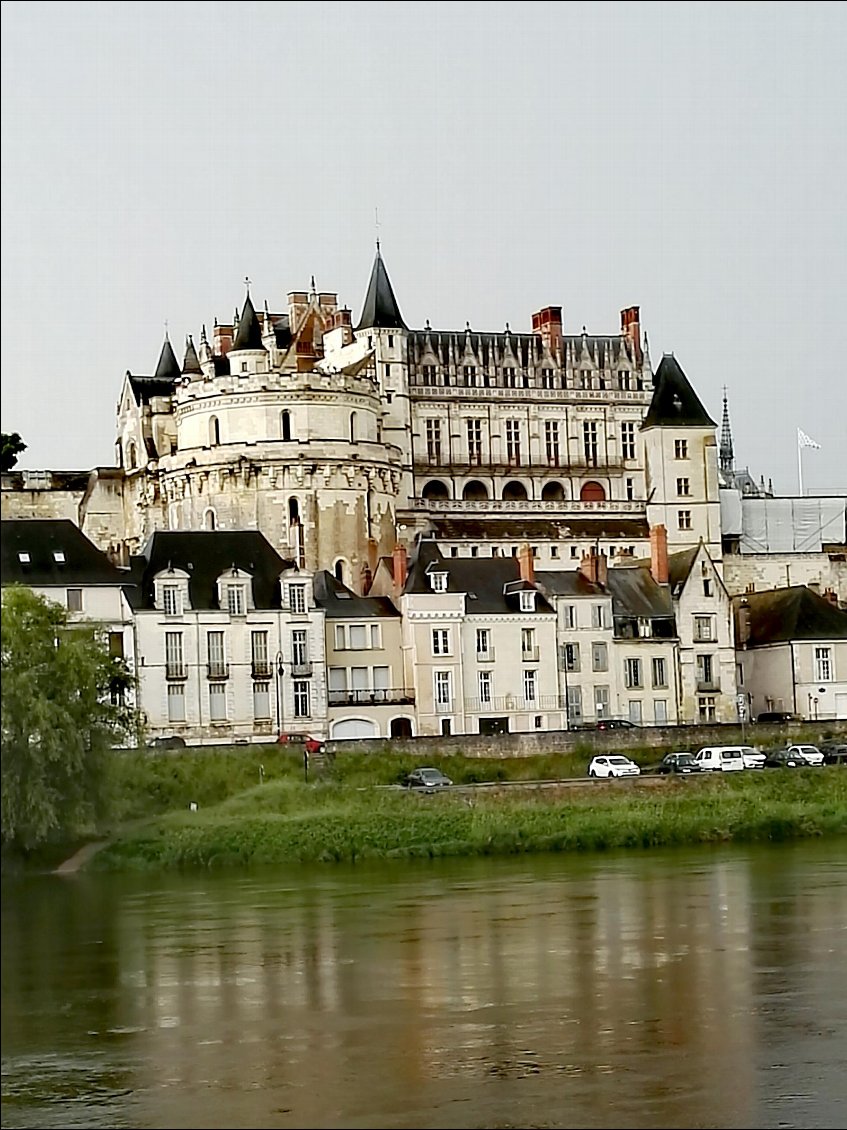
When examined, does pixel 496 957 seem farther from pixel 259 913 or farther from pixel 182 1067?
pixel 182 1067

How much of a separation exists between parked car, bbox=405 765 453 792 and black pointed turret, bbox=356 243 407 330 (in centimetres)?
2683

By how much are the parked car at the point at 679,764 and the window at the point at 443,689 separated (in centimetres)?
586

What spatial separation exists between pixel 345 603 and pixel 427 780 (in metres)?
8.47

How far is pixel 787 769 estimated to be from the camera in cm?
3647

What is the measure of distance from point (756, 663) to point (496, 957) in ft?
104

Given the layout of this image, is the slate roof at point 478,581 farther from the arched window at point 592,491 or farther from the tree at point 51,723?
the arched window at point 592,491

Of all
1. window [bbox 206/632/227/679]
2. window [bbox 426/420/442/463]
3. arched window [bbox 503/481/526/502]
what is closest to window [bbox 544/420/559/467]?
arched window [bbox 503/481/526/502]

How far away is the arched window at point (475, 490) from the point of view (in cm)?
6406

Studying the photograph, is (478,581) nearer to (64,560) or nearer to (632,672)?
(632,672)

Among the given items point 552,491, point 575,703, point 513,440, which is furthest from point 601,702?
point 513,440

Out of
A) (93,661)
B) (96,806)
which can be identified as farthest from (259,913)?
(93,661)

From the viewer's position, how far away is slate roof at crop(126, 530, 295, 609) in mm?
40125

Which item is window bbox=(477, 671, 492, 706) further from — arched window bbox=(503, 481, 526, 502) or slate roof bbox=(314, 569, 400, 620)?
arched window bbox=(503, 481, 526, 502)

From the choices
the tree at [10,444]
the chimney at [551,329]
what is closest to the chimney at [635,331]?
the chimney at [551,329]
